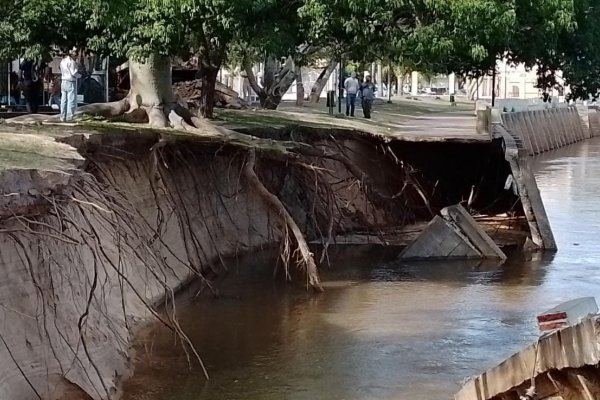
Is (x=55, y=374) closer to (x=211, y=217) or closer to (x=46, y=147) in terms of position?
(x=46, y=147)

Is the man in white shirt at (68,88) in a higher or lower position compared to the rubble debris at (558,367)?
higher

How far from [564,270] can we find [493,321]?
4.45 metres

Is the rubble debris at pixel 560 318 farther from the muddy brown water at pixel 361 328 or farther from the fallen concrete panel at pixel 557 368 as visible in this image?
the muddy brown water at pixel 361 328

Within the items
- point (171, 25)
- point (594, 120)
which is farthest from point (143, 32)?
point (594, 120)

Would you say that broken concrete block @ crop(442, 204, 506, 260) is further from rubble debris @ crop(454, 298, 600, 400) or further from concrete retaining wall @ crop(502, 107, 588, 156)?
concrete retaining wall @ crop(502, 107, 588, 156)

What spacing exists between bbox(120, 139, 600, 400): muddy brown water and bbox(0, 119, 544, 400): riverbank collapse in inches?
16.1

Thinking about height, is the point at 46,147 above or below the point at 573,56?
below

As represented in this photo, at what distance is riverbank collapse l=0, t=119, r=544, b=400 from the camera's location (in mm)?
9883

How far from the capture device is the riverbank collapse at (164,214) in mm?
9883

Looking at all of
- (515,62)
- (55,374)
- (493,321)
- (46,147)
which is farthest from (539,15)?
(55,374)

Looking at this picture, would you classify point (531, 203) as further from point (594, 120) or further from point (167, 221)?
point (594, 120)

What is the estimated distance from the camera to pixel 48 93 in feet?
87.9

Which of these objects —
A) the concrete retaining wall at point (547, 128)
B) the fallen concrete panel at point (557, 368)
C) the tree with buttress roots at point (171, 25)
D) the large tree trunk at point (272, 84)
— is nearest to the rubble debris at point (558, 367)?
the fallen concrete panel at point (557, 368)

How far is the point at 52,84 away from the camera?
1027 inches
